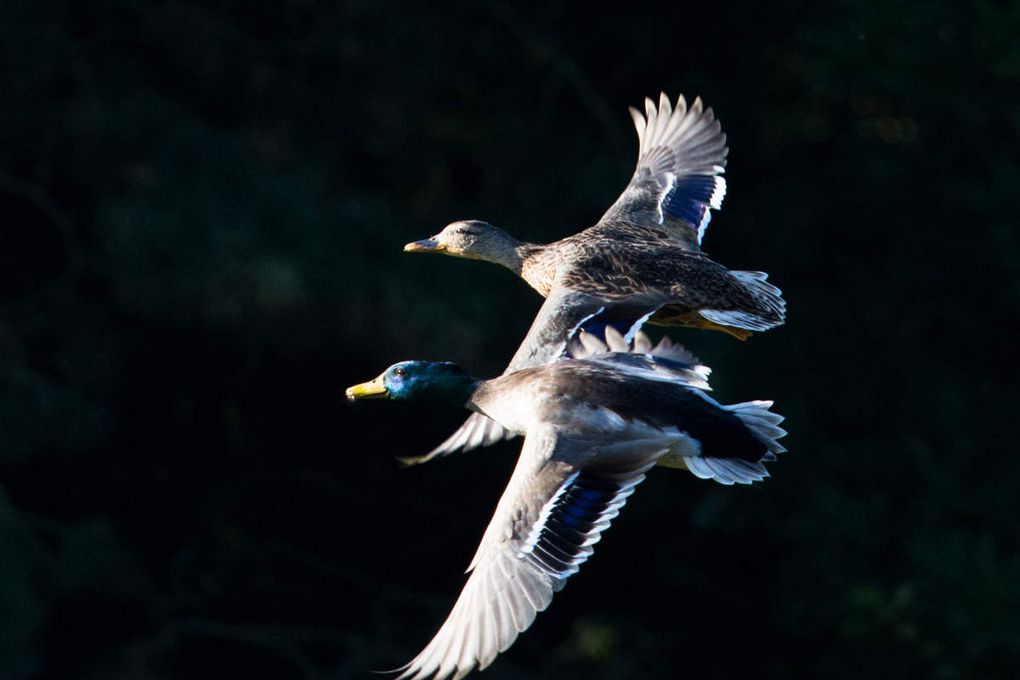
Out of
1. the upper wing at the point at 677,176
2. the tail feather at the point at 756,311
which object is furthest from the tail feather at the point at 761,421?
the upper wing at the point at 677,176

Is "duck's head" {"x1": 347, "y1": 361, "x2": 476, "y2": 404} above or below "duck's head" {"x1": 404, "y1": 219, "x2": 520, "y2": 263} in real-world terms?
below

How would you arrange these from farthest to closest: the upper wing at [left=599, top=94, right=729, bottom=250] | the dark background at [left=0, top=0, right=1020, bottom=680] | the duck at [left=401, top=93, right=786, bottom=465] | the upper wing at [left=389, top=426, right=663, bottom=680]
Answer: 1. the dark background at [left=0, top=0, right=1020, bottom=680]
2. the upper wing at [left=599, top=94, right=729, bottom=250]
3. the duck at [left=401, top=93, right=786, bottom=465]
4. the upper wing at [left=389, top=426, right=663, bottom=680]

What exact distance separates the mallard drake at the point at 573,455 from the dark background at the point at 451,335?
21.6 ft

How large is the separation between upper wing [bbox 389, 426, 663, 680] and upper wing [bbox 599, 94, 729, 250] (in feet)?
8.18

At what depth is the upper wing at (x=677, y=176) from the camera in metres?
9.27

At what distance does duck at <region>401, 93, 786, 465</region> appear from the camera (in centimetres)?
805

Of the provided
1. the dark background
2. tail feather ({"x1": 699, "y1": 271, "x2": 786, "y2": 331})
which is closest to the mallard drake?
tail feather ({"x1": 699, "y1": 271, "x2": 786, "y2": 331})

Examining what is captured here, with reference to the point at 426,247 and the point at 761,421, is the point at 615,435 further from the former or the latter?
the point at 426,247

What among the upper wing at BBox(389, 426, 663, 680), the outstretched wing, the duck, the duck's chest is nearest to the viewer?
the upper wing at BBox(389, 426, 663, 680)

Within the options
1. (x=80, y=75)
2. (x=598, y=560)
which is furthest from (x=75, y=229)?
(x=598, y=560)

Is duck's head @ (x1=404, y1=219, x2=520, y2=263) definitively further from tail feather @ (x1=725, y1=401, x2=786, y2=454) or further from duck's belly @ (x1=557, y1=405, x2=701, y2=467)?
duck's belly @ (x1=557, y1=405, x2=701, y2=467)

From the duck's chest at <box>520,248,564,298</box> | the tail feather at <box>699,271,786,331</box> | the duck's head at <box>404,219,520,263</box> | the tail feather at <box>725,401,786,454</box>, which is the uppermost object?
the tail feather at <box>699,271,786,331</box>

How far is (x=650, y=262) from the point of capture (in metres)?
8.41

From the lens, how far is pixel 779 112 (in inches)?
643
